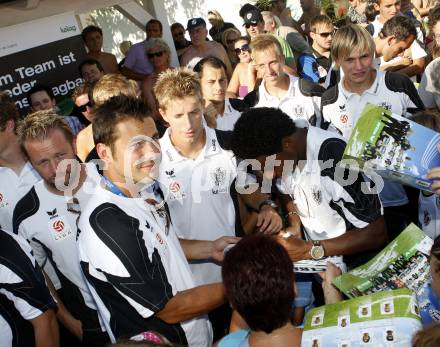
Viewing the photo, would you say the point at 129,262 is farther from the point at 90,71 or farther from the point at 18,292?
the point at 90,71

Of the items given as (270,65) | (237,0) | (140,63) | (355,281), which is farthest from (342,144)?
(237,0)

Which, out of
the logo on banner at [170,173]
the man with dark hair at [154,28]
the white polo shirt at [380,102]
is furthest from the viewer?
the man with dark hair at [154,28]

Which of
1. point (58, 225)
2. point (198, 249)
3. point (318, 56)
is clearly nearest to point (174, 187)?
point (198, 249)

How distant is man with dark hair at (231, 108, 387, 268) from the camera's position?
2607mm

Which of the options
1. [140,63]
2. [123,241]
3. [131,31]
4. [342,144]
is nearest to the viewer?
[123,241]

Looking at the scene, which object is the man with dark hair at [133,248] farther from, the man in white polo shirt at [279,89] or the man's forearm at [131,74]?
the man's forearm at [131,74]

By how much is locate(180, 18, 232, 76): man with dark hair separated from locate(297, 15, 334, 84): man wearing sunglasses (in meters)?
1.52

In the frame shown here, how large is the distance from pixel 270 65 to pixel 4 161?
94.3 inches

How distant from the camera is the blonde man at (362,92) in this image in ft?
12.0

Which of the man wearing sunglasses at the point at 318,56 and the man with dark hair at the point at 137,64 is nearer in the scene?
the man wearing sunglasses at the point at 318,56

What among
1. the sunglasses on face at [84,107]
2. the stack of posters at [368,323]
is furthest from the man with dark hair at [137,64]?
the stack of posters at [368,323]

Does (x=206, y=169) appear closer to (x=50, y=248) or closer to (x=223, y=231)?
(x=223, y=231)

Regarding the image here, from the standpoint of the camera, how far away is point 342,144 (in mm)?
2670

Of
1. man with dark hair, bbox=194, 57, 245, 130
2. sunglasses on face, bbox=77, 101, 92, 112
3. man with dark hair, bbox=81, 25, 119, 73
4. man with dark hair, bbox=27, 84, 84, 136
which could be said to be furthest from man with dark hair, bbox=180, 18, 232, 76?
man with dark hair, bbox=194, 57, 245, 130
